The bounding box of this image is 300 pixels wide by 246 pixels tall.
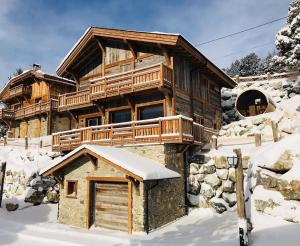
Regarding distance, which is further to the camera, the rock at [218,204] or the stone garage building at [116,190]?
the rock at [218,204]

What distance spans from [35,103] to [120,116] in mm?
20085

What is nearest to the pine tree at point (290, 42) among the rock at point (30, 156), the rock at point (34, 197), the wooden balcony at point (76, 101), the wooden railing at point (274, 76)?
the wooden railing at point (274, 76)

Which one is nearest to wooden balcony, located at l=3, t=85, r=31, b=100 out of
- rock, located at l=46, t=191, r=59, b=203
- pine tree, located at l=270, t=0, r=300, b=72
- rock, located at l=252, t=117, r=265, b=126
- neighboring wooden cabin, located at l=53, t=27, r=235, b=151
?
neighboring wooden cabin, located at l=53, t=27, r=235, b=151

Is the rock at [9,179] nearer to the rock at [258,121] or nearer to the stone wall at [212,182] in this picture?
the stone wall at [212,182]

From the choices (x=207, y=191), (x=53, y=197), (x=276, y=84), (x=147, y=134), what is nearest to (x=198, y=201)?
(x=207, y=191)

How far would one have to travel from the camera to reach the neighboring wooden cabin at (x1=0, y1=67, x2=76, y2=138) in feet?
107

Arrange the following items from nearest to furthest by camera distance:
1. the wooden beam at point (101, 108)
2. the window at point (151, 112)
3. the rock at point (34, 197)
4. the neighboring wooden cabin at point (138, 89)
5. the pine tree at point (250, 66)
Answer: the neighboring wooden cabin at point (138, 89)
the window at point (151, 112)
the rock at point (34, 197)
the wooden beam at point (101, 108)
the pine tree at point (250, 66)

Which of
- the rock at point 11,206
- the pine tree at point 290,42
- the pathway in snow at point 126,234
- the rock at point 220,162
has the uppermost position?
the pine tree at point 290,42

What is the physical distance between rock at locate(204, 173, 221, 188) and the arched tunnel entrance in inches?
519

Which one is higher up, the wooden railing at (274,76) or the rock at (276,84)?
the wooden railing at (274,76)

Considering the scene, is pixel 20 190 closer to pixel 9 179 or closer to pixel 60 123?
pixel 9 179

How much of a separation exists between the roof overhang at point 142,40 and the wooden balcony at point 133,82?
161 centimetres

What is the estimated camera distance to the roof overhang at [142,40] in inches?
643

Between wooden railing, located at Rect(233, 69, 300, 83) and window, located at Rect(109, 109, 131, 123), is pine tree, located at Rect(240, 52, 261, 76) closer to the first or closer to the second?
wooden railing, located at Rect(233, 69, 300, 83)
